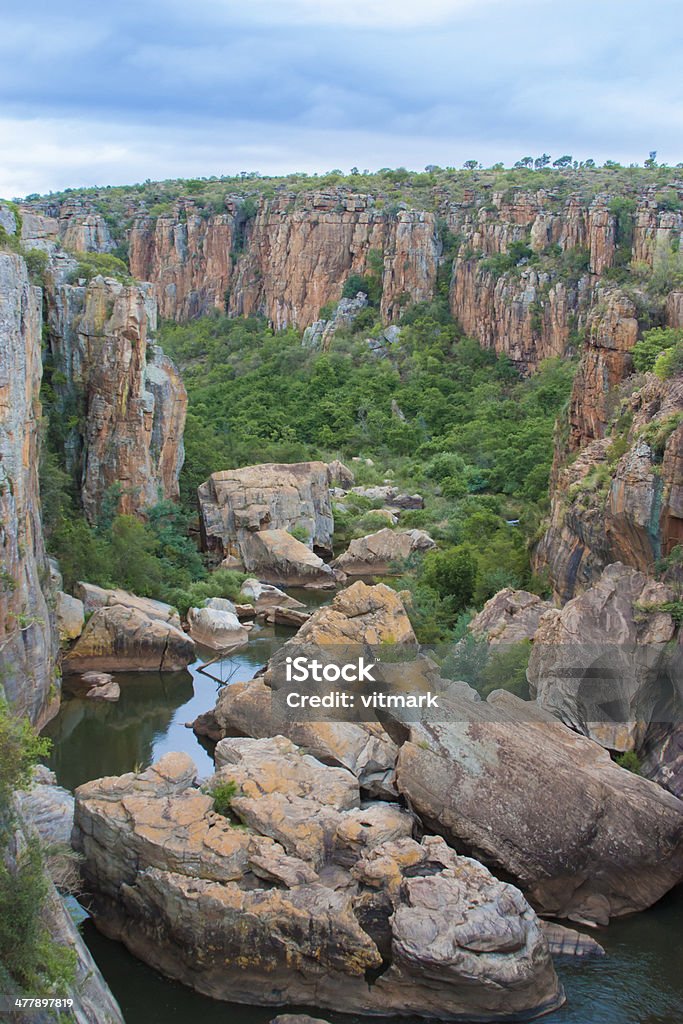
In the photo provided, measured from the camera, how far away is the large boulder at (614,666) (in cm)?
2044

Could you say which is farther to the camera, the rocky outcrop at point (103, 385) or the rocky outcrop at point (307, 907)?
the rocky outcrop at point (103, 385)

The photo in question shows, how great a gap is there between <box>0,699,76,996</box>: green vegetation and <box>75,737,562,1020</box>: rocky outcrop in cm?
281

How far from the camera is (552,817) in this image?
17.9 m

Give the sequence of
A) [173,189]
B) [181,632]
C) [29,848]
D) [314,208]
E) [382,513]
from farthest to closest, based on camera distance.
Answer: [173,189] → [314,208] → [382,513] → [181,632] → [29,848]

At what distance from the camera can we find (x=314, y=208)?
240ft

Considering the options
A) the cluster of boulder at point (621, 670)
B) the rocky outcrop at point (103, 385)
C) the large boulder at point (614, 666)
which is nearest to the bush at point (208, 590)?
the rocky outcrop at point (103, 385)

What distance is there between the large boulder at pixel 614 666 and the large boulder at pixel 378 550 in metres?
18.8

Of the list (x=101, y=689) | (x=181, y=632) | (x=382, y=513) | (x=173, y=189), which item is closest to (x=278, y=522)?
(x=382, y=513)

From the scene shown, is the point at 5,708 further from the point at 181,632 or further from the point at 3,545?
the point at 181,632

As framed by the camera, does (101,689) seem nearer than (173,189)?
Yes

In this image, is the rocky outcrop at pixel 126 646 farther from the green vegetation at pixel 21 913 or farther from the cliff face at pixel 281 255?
the cliff face at pixel 281 255

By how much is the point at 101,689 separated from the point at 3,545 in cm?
675

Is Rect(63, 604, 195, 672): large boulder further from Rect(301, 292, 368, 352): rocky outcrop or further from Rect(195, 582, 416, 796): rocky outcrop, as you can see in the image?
Rect(301, 292, 368, 352): rocky outcrop

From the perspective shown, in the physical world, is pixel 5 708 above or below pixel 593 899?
above
